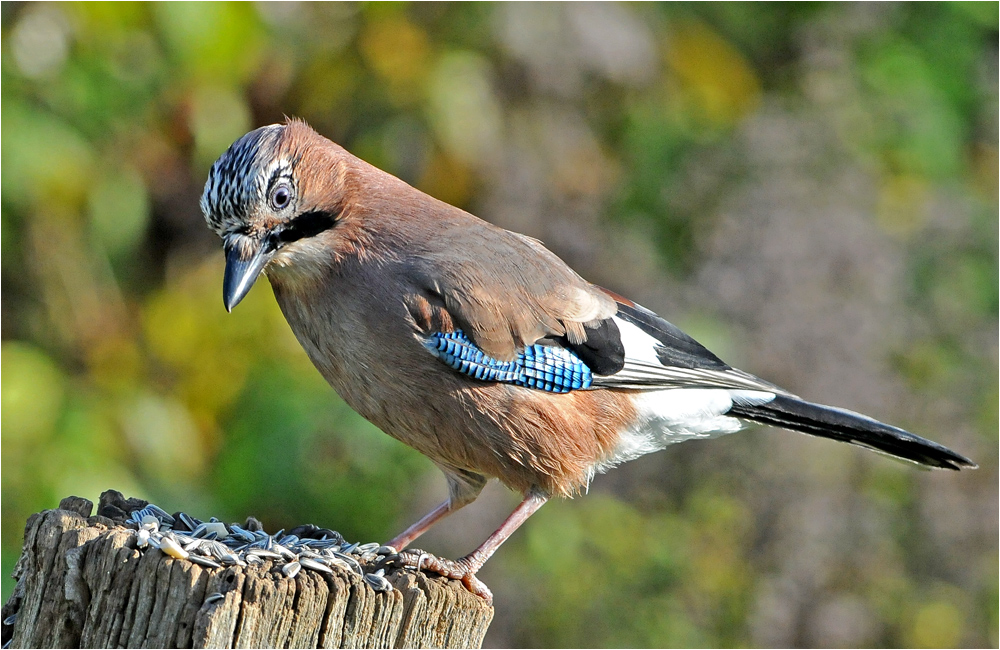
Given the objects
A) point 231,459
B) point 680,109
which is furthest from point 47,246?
point 680,109

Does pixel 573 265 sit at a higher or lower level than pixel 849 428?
higher

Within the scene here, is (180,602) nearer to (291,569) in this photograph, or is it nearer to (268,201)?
(291,569)

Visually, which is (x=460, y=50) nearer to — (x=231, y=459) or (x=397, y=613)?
(x=231, y=459)

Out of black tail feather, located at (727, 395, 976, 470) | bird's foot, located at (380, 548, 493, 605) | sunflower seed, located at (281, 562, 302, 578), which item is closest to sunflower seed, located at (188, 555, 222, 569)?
sunflower seed, located at (281, 562, 302, 578)

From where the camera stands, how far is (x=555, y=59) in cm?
631

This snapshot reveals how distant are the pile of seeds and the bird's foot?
1.7 inches

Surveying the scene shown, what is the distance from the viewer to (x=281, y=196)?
307cm

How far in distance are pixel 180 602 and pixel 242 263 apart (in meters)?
1.05

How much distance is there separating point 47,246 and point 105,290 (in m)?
0.37

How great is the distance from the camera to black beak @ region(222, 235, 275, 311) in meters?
2.94

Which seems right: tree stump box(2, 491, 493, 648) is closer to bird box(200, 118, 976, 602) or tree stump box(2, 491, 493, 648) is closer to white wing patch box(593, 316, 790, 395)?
bird box(200, 118, 976, 602)

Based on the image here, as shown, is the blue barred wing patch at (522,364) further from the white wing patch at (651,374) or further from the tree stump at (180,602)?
the tree stump at (180,602)

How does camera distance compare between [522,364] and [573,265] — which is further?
[573,265]

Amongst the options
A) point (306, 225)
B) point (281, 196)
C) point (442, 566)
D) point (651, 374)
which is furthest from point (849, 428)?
point (281, 196)
